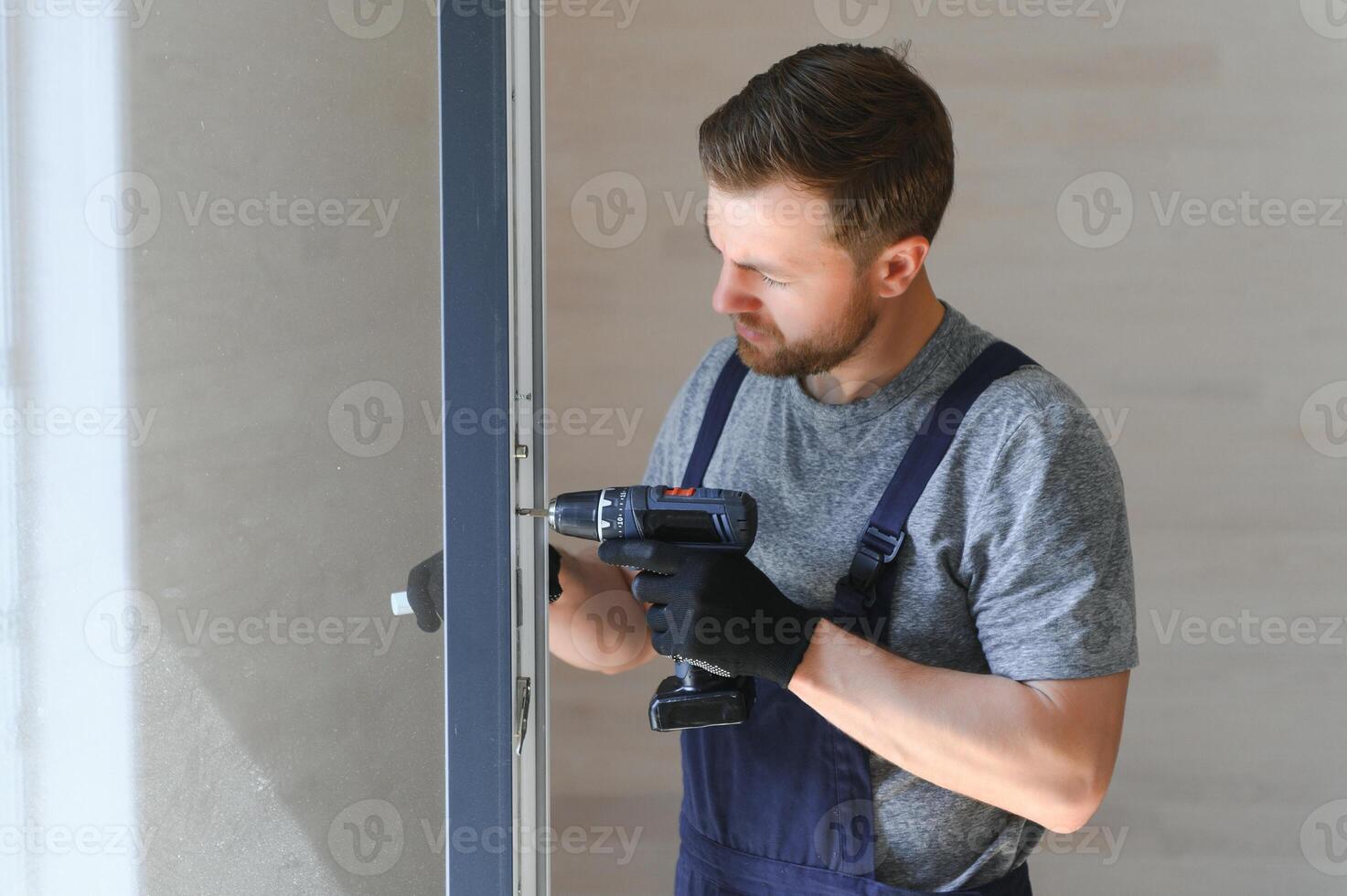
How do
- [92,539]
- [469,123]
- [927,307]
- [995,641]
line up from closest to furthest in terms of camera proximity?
[469,123]
[92,539]
[995,641]
[927,307]

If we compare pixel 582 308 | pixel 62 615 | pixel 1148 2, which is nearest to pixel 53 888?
pixel 62 615

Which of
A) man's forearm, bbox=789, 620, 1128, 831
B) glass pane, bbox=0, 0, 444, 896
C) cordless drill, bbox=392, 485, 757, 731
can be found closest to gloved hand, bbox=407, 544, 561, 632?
glass pane, bbox=0, 0, 444, 896

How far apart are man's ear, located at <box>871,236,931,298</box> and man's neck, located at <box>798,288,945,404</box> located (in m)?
0.03

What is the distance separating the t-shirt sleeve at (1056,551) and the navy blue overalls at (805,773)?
0.08 m

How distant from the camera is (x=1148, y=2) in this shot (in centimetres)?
229

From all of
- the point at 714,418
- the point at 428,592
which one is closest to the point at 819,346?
the point at 714,418

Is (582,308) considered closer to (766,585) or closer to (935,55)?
(935,55)

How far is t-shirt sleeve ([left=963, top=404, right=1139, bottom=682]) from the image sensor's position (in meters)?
1.03

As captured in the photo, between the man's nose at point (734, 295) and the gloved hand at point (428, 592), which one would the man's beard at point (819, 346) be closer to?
the man's nose at point (734, 295)

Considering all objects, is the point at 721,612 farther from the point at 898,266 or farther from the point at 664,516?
the point at 898,266

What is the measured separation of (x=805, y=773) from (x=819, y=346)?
0.47 metres

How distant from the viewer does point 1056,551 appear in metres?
1.03

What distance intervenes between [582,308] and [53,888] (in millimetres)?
1657

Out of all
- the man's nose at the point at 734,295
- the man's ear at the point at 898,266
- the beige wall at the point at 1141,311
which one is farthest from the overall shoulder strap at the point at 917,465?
the beige wall at the point at 1141,311
